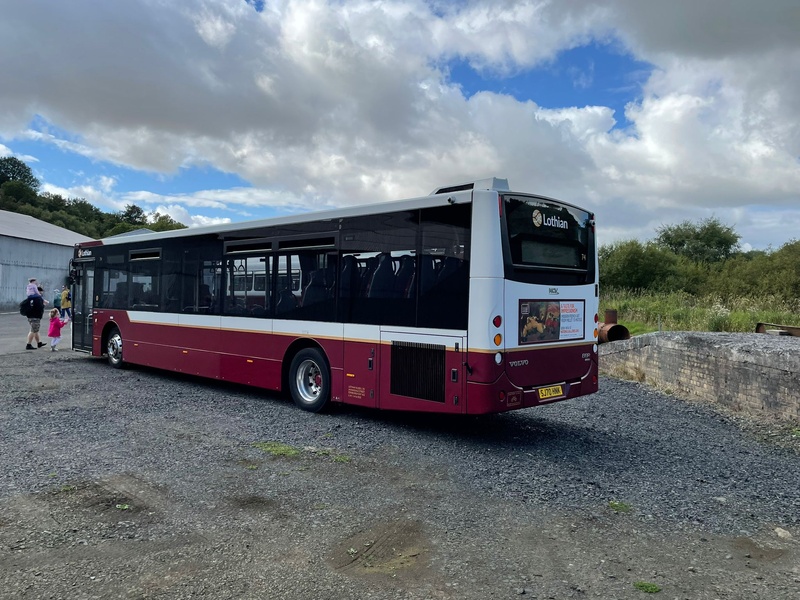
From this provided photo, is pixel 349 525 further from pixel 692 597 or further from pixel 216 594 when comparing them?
pixel 692 597

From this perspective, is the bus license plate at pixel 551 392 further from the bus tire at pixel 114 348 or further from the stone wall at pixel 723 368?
→ the bus tire at pixel 114 348

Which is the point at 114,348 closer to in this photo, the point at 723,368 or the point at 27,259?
the point at 723,368

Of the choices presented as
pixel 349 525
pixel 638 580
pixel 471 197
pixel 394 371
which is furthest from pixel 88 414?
pixel 638 580

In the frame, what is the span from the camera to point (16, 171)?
94.9m

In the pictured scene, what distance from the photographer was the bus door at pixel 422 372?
7.21 meters

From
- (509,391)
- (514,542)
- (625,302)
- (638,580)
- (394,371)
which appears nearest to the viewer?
(638,580)

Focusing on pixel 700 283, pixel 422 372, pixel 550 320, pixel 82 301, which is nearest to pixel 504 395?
pixel 422 372

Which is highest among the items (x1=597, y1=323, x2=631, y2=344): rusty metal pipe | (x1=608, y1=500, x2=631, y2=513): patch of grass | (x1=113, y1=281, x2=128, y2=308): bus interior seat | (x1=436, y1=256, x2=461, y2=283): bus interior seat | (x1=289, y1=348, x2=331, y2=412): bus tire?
(x1=436, y1=256, x2=461, y2=283): bus interior seat

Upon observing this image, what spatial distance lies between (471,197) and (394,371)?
7.96 ft

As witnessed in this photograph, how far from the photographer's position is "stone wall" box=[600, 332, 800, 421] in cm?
911

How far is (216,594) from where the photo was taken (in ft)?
11.8

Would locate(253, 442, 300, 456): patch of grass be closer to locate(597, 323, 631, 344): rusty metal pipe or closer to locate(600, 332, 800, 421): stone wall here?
locate(600, 332, 800, 421): stone wall

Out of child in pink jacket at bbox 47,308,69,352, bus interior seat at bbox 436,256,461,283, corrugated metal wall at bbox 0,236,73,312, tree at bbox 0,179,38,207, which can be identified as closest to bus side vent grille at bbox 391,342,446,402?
bus interior seat at bbox 436,256,461,283

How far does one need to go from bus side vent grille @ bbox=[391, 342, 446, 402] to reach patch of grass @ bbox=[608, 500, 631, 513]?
2.44 metres
